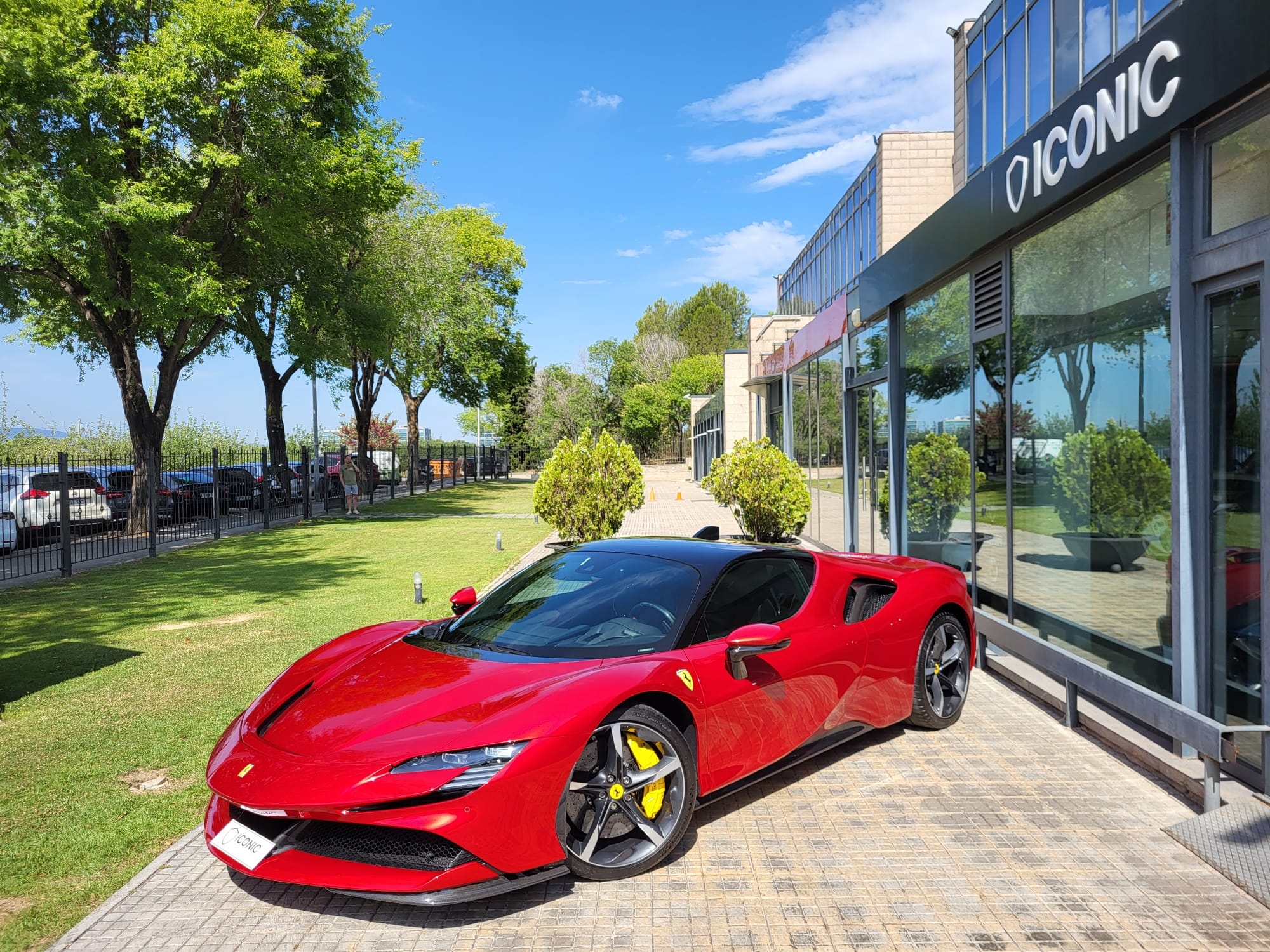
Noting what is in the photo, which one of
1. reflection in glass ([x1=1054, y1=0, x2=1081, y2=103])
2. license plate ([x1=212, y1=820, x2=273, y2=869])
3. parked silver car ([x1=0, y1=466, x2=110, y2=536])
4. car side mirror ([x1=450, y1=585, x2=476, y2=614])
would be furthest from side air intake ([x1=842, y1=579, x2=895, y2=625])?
parked silver car ([x1=0, y1=466, x2=110, y2=536])

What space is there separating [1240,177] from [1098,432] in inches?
80.9

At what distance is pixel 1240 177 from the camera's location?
4.35m

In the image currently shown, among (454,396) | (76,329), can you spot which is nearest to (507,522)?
(76,329)

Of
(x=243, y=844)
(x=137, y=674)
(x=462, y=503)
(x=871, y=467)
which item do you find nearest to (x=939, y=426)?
(x=871, y=467)

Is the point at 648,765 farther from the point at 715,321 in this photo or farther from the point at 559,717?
the point at 715,321

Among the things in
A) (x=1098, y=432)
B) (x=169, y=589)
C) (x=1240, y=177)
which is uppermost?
(x=1240, y=177)

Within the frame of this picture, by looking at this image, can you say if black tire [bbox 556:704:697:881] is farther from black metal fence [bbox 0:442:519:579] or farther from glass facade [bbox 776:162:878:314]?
glass facade [bbox 776:162:878:314]

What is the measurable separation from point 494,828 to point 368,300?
2492 cm

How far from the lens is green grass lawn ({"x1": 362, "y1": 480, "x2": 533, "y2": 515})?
2788cm

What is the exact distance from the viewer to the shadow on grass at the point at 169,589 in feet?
31.7

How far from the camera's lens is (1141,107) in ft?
15.9

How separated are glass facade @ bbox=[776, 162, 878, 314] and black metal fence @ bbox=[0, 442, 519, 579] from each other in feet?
51.2

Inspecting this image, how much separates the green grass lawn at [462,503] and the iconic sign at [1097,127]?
1633 centimetres

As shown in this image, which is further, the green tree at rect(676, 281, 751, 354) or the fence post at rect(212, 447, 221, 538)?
the green tree at rect(676, 281, 751, 354)
